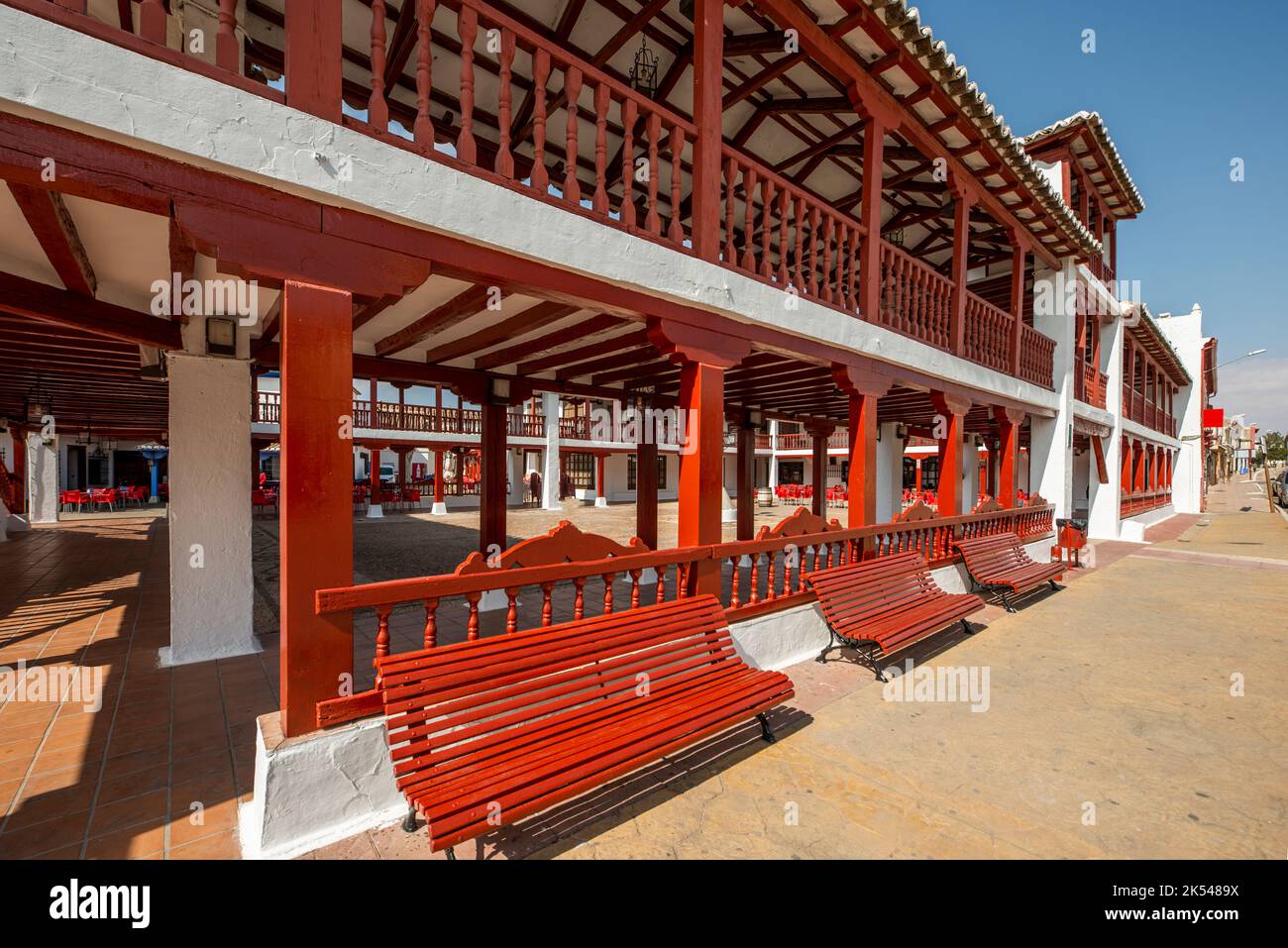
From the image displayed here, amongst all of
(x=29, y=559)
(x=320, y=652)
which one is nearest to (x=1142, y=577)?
(x=320, y=652)

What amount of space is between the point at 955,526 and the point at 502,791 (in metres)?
7.13

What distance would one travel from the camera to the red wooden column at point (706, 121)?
4.03 meters

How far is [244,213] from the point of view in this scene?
237 cm

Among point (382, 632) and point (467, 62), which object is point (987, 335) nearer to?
point (467, 62)

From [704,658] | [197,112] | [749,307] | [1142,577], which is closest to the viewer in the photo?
[197,112]

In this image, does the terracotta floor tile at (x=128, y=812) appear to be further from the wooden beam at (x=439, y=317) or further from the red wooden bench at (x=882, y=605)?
the red wooden bench at (x=882, y=605)

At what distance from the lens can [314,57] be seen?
252 centimetres

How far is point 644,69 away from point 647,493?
15.3 ft

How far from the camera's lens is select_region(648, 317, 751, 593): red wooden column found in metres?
4.25

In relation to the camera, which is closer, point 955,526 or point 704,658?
point 704,658

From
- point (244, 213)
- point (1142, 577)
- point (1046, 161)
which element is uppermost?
point (1046, 161)

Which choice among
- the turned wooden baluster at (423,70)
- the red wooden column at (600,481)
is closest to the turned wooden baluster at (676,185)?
the turned wooden baluster at (423,70)

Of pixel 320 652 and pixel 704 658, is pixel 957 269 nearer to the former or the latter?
pixel 704 658

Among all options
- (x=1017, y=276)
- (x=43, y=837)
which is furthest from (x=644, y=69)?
(x=1017, y=276)
